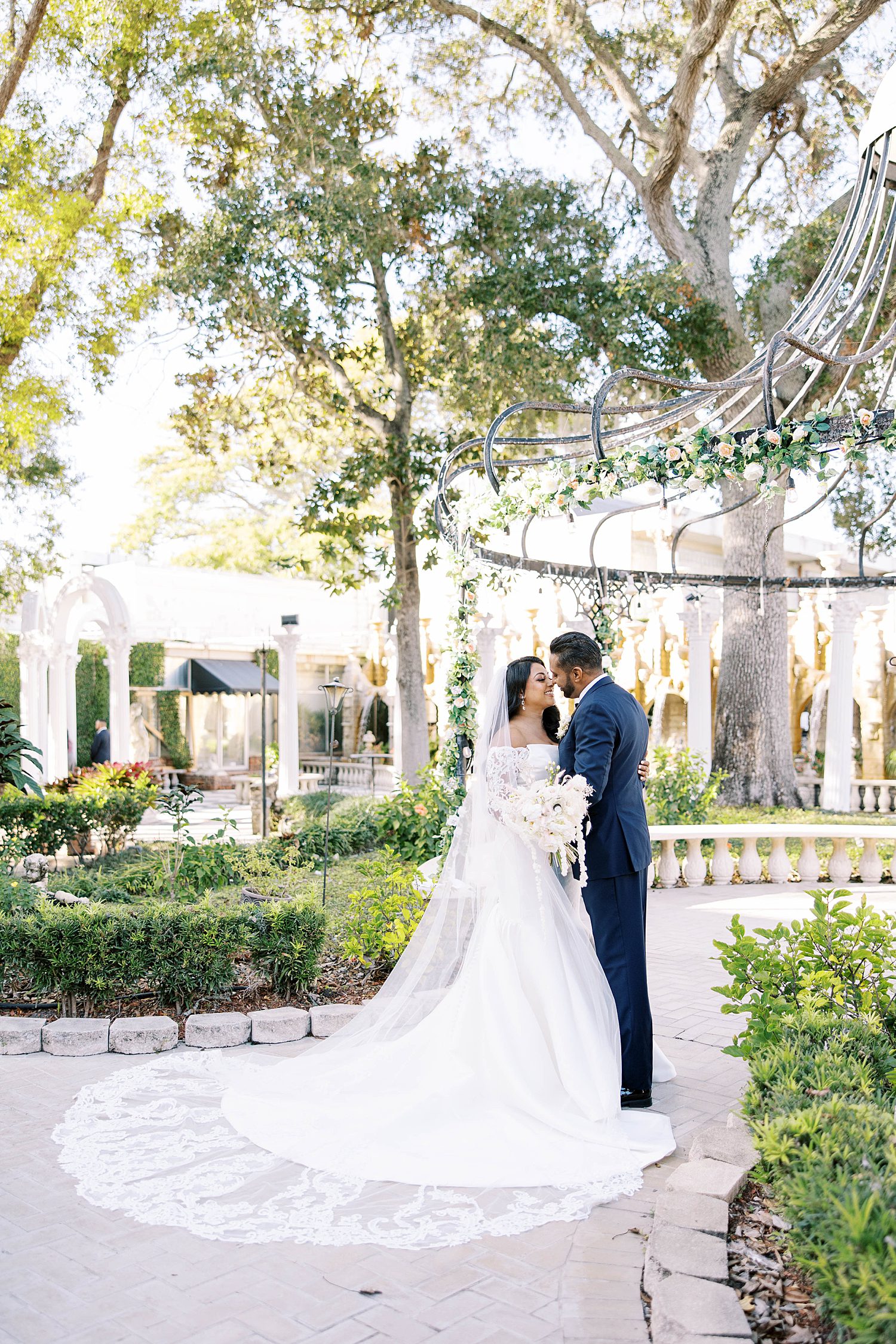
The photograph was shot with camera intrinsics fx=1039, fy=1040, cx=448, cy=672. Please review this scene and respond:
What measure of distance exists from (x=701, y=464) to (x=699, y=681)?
369 inches

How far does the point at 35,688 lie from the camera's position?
601 inches

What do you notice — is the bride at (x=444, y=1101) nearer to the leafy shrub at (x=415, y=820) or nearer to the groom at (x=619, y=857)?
the groom at (x=619, y=857)

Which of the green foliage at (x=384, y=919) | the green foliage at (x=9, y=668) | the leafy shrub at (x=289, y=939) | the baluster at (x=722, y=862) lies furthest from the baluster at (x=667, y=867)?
the green foliage at (x=9, y=668)

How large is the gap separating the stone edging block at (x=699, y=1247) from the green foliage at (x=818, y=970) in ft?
1.46

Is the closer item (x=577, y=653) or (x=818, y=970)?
(x=818, y=970)

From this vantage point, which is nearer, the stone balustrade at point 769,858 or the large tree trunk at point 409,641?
the stone balustrade at point 769,858

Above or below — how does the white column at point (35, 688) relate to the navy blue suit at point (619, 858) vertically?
above

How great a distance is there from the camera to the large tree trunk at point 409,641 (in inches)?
475

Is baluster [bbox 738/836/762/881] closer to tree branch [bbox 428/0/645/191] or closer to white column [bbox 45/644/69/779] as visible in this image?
tree branch [bbox 428/0/645/191]

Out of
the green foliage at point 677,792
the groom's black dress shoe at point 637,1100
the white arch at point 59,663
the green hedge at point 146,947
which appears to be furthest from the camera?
the white arch at point 59,663

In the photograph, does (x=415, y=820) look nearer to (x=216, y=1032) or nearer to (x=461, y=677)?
(x=461, y=677)

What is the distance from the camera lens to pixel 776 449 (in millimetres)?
4574

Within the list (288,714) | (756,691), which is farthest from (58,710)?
(756,691)

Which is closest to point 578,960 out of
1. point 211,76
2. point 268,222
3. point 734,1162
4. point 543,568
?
point 734,1162
